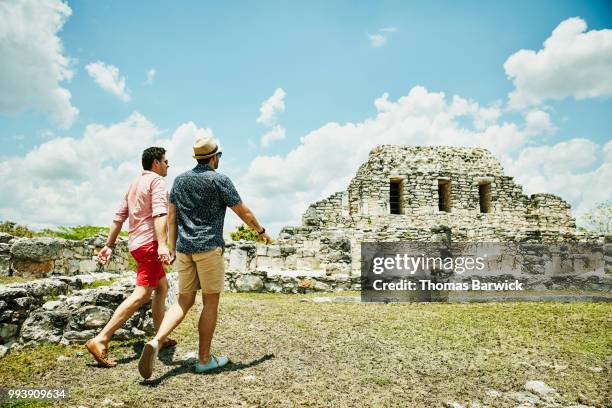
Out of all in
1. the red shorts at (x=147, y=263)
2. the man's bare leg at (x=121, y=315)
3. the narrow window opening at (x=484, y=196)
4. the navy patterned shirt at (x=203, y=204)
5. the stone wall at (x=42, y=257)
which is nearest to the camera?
the navy patterned shirt at (x=203, y=204)

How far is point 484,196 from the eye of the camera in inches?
859

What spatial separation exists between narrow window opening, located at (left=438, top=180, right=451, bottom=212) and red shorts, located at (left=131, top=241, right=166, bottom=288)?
19.3m

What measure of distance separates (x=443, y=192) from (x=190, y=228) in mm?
20212

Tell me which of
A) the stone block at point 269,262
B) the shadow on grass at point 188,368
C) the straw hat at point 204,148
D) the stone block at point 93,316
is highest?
the straw hat at point 204,148

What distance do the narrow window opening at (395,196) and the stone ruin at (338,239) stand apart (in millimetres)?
61

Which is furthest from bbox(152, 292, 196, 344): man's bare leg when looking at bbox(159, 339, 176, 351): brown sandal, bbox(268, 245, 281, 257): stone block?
bbox(268, 245, 281, 257): stone block

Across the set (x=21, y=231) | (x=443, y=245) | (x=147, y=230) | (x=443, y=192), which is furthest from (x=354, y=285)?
(x=443, y=192)

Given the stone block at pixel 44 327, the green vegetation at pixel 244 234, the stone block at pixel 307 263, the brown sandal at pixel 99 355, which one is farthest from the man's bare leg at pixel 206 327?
the green vegetation at pixel 244 234

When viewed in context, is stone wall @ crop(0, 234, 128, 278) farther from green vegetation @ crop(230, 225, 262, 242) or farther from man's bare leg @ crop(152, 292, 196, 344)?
green vegetation @ crop(230, 225, 262, 242)

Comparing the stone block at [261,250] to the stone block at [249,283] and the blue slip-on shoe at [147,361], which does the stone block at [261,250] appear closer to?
the stone block at [249,283]

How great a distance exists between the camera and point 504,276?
1086cm

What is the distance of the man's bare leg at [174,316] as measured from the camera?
123 inches

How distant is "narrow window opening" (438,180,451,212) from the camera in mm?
20781

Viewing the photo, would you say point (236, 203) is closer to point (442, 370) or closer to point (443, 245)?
point (442, 370)
